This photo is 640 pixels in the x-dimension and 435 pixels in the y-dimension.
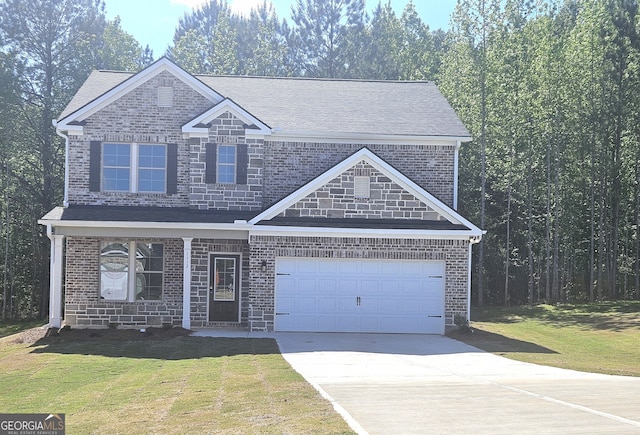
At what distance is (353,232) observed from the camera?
66.1ft

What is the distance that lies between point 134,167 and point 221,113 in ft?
10.1

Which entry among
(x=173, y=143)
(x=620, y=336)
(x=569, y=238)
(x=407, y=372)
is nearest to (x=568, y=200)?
(x=569, y=238)

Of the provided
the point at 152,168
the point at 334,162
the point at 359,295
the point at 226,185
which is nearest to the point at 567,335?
the point at 359,295

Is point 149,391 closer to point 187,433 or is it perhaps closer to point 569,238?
point 187,433

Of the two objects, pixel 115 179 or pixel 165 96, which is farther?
pixel 165 96

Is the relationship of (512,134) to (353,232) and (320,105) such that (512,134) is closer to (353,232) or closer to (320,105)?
(320,105)

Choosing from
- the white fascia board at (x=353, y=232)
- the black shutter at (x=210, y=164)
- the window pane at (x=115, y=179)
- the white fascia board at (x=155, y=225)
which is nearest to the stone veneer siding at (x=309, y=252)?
the white fascia board at (x=353, y=232)

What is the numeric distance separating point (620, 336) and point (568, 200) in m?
14.3

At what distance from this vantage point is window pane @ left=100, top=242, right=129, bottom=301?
21500mm

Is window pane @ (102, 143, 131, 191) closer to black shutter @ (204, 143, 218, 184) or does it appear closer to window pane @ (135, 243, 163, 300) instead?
window pane @ (135, 243, 163, 300)

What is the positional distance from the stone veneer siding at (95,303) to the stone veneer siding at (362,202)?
14.8 ft

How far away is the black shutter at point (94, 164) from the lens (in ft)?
71.5

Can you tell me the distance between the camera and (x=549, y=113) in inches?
1293

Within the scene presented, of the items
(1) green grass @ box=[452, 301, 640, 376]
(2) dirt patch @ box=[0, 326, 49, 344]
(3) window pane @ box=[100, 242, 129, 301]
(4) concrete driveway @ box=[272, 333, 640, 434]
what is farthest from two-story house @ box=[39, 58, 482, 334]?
(4) concrete driveway @ box=[272, 333, 640, 434]
